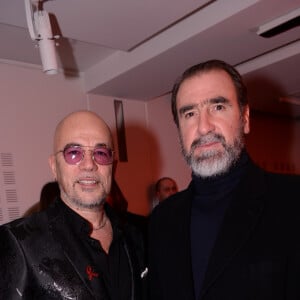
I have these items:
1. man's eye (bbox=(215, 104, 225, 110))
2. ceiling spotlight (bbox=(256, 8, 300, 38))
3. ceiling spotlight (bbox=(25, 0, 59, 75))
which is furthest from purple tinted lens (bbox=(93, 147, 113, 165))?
ceiling spotlight (bbox=(256, 8, 300, 38))

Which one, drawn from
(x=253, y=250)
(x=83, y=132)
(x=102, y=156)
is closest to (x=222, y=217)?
(x=253, y=250)

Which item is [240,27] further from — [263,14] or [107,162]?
[107,162]

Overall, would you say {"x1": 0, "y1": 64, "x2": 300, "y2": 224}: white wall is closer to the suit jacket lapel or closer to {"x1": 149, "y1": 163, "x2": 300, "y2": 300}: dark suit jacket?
the suit jacket lapel

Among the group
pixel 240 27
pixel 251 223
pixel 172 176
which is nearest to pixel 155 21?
pixel 240 27

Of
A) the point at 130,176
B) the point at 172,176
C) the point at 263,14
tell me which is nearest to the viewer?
the point at 263,14

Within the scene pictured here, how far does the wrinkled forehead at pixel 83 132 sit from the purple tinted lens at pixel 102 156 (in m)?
0.04

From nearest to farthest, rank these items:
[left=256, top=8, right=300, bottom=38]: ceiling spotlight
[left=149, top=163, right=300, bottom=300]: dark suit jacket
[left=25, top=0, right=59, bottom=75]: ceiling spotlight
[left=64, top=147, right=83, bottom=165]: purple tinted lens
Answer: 1. [left=149, top=163, right=300, bottom=300]: dark suit jacket
2. [left=64, top=147, right=83, bottom=165]: purple tinted lens
3. [left=25, top=0, right=59, bottom=75]: ceiling spotlight
4. [left=256, top=8, right=300, bottom=38]: ceiling spotlight

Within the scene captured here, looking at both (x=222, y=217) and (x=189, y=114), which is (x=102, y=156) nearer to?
(x=189, y=114)

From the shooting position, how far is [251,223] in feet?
4.19

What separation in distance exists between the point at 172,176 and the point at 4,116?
2.24m

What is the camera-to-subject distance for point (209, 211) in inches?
57.2

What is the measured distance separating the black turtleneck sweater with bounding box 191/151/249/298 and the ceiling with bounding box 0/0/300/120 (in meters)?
1.47

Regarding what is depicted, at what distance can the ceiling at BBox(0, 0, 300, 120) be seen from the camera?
2539 mm

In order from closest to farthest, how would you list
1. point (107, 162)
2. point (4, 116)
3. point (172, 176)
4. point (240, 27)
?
point (107, 162) < point (240, 27) < point (4, 116) < point (172, 176)
